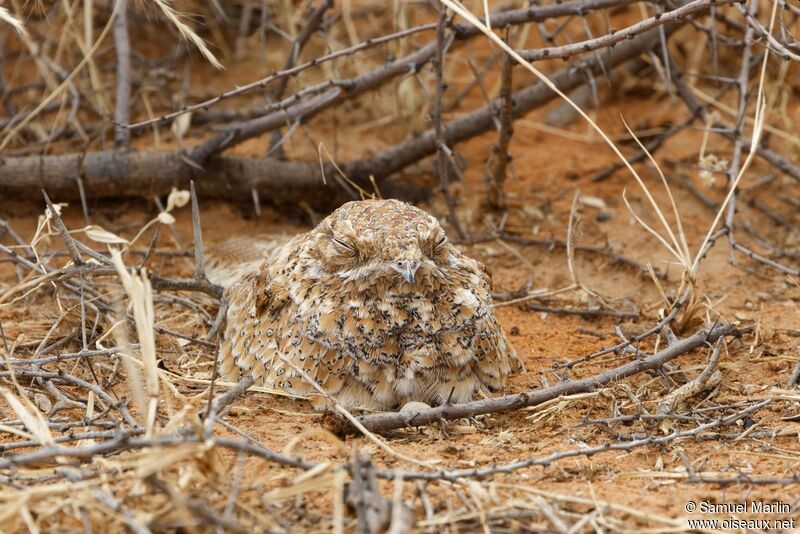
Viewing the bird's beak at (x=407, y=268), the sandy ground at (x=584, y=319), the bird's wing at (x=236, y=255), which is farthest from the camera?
the bird's wing at (x=236, y=255)

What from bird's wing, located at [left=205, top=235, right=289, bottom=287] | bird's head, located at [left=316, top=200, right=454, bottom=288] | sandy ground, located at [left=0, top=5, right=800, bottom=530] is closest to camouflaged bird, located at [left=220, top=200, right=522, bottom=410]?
bird's head, located at [left=316, top=200, right=454, bottom=288]

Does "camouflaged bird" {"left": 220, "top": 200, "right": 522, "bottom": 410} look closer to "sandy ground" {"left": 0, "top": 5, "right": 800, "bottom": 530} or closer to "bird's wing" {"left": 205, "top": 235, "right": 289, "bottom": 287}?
"sandy ground" {"left": 0, "top": 5, "right": 800, "bottom": 530}

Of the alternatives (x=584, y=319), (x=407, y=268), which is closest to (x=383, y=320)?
(x=407, y=268)

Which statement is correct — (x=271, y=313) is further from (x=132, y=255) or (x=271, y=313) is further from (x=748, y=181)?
(x=748, y=181)

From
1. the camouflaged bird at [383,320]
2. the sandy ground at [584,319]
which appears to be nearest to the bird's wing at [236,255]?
the sandy ground at [584,319]

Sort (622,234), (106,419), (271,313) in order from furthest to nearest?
1. (622,234)
2. (271,313)
3. (106,419)

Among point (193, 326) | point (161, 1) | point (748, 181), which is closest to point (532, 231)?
point (748, 181)

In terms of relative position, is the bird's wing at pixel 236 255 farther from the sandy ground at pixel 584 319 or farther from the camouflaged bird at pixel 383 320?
the camouflaged bird at pixel 383 320

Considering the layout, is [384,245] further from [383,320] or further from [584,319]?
[584,319]
